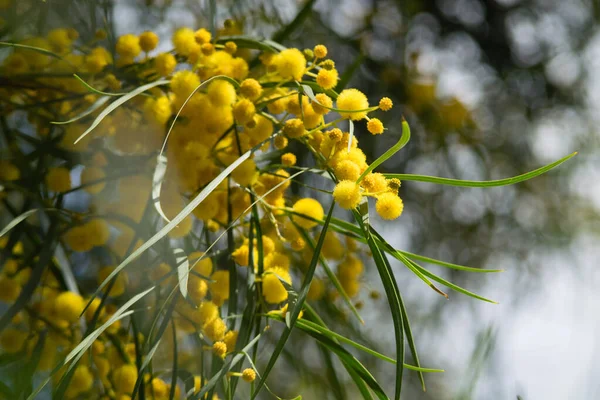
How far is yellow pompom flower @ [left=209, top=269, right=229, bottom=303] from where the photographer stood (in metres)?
0.47

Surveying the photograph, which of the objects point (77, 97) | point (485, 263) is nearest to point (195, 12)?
point (77, 97)

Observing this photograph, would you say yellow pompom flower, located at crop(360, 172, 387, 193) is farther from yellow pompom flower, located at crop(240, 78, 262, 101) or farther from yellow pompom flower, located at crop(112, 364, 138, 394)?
yellow pompom flower, located at crop(112, 364, 138, 394)

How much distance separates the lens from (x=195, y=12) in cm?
105

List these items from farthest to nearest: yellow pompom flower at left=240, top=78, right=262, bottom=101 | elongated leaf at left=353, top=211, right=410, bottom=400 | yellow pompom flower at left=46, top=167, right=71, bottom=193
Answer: yellow pompom flower at left=46, top=167, right=71, bottom=193, yellow pompom flower at left=240, top=78, right=262, bottom=101, elongated leaf at left=353, top=211, right=410, bottom=400

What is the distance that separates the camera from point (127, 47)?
0.55m

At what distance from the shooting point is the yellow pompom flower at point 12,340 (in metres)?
0.57

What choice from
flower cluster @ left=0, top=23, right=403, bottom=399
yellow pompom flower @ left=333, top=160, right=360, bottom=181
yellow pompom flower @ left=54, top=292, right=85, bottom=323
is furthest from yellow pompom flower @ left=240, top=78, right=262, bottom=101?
yellow pompom flower @ left=54, top=292, right=85, bottom=323

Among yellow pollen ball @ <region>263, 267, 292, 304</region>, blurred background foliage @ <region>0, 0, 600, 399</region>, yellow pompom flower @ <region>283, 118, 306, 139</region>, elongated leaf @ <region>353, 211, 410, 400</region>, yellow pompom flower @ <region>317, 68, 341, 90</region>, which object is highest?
yellow pompom flower @ <region>317, 68, 341, 90</region>

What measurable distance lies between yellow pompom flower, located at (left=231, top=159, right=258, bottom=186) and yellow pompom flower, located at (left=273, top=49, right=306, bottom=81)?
0.07 m

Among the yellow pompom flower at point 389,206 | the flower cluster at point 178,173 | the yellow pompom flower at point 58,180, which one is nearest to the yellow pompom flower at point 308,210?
the flower cluster at point 178,173

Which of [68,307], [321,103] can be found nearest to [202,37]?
[321,103]

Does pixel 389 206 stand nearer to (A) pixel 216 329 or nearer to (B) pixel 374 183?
(B) pixel 374 183

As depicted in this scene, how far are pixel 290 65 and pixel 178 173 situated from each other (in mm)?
114

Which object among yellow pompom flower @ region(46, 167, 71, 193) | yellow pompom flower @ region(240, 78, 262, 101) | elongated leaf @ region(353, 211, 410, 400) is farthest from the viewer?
yellow pompom flower @ region(46, 167, 71, 193)
